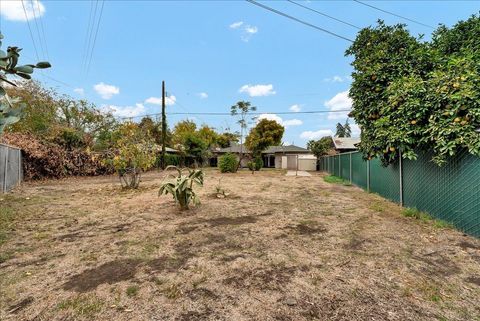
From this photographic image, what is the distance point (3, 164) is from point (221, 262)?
9428 mm

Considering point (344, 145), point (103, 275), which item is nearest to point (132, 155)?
point (103, 275)

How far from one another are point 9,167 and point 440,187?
42.0ft

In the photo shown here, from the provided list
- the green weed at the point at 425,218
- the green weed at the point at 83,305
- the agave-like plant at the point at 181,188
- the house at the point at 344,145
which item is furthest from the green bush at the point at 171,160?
the green weed at the point at 83,305

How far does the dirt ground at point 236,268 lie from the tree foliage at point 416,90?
5.24 feet

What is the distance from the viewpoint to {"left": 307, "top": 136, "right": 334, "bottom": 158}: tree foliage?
27788mm

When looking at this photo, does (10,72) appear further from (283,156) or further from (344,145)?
(283,156)

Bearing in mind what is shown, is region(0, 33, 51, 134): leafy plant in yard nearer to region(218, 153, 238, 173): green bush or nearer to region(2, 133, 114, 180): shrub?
region(2, 133, 114, 180): shrub

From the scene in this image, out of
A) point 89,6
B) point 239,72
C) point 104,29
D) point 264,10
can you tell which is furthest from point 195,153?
point 264,10

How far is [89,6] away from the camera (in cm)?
998

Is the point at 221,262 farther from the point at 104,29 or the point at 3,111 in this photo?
the point at 104,29

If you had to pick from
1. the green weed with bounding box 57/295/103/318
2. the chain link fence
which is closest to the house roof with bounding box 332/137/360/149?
the chain link fence

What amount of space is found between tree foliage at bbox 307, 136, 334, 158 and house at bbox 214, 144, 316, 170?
6.12 ft

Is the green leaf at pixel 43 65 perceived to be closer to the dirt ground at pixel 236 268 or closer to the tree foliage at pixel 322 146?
the dirt ground at pixel 236 268

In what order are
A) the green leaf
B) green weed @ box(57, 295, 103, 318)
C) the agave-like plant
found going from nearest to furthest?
the green leaf
green weed @ box(57, 295, 103, 318)
the agave-like plant
